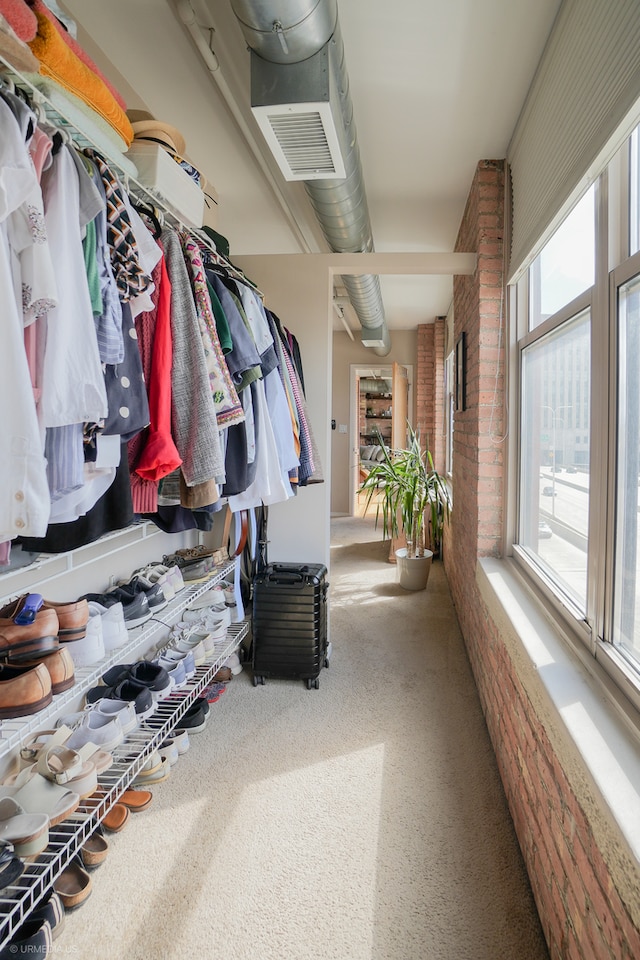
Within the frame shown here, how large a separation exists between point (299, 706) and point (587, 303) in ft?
6.92

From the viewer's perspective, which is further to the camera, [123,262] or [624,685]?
[624,685]

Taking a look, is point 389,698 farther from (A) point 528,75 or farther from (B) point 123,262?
(A) point 528,75

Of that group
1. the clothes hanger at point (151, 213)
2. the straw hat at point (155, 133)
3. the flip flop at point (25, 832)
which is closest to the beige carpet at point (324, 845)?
the flip flop at point (25, 832)

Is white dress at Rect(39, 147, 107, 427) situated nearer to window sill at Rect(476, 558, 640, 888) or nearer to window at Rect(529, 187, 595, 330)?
window sill at Rect(476, 558, 640, 888)

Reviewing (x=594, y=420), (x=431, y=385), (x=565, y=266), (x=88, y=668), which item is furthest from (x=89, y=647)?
(x=431, y=385)

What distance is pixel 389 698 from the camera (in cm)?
265

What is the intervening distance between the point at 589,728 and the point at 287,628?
5.78ft

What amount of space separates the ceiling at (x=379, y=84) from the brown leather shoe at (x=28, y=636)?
1694 mm

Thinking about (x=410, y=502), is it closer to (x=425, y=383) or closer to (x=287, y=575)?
(x=287, y=575)

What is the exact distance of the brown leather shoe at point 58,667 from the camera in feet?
4.11

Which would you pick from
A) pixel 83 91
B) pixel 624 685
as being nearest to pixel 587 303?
pixel 624 685

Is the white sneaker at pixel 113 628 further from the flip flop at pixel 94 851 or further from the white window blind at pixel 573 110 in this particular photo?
the white window blind at pixel 573 110

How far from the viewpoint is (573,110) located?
161cm

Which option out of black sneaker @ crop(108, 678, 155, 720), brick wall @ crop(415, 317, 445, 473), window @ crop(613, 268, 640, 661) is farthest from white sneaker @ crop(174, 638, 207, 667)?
brick wall @ crop(415, 317, 445, 473)
